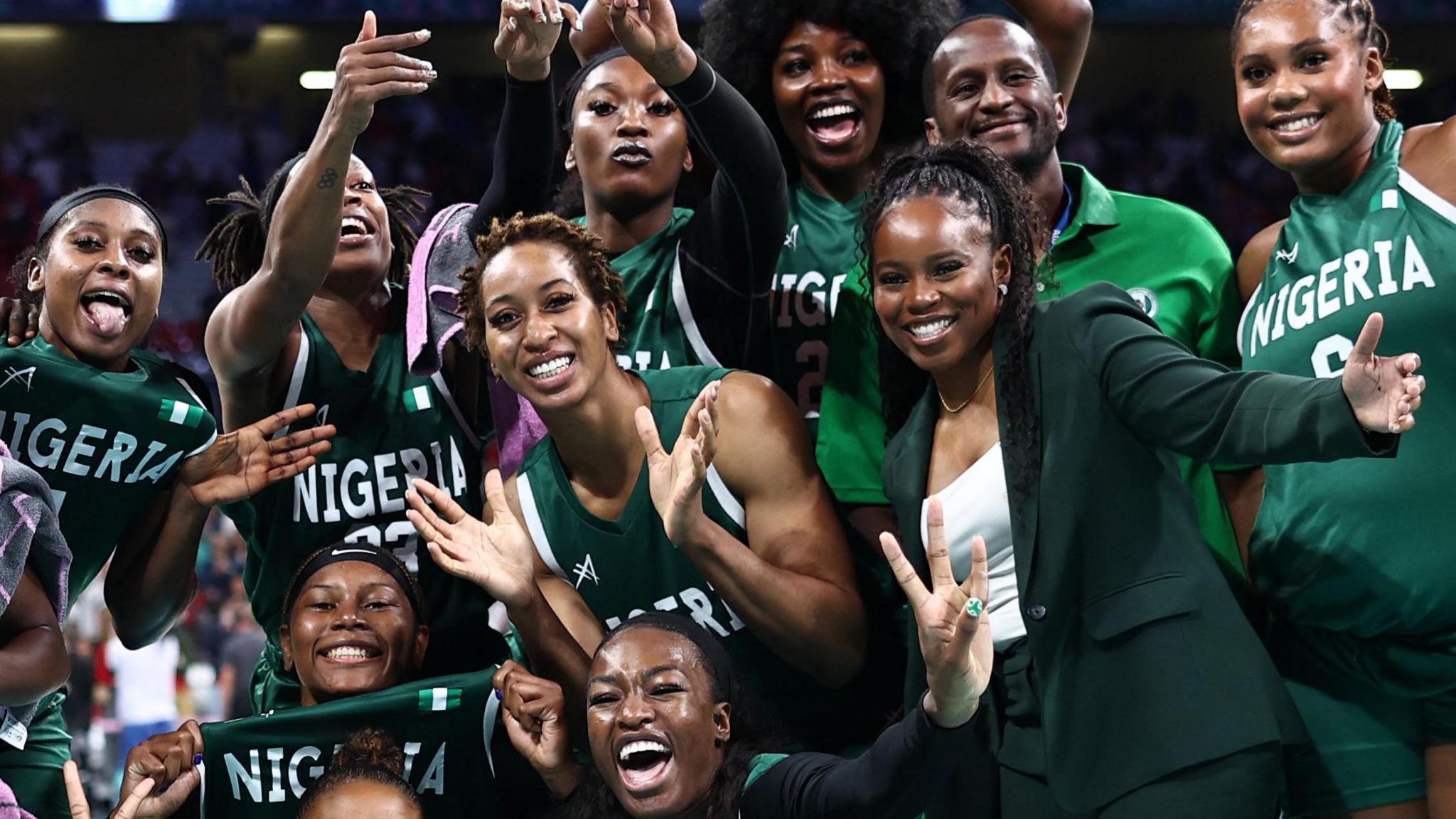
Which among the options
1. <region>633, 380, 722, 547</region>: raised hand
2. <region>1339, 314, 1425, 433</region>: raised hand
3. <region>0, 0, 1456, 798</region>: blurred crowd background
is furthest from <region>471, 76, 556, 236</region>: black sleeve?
<region>0, 0, 1456, 798</region>: blurred crowd background

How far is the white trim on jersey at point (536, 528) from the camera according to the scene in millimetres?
3268

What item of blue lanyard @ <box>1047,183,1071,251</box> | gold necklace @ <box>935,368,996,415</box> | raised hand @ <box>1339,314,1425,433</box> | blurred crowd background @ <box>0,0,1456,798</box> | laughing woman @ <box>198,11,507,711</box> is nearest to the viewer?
raised hand @ <box>1339,314,1425,433</box>

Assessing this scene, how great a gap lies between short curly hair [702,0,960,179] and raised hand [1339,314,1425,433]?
1910 millimetres

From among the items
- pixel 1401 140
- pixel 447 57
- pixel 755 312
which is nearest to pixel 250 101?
pixel 447 57

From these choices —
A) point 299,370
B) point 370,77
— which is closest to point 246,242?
point 299,370

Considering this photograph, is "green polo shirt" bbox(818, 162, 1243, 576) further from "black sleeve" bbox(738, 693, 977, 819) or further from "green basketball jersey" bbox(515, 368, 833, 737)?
"black sleeve" bbox(738, 693, 977, 819)

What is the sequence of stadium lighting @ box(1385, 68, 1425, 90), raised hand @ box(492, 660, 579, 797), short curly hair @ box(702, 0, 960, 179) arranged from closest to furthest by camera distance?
raised hand @ box(492, 660, 579, 797)
short curly hair @ box(702, 0, 960, 179)
stadium lighting @ box(1385, 68, 1425, 90)

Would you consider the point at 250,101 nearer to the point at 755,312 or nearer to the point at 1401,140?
the point at 755,312

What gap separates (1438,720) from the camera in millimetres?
2635

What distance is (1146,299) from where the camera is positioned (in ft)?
10.3

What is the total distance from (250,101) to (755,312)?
11.5m

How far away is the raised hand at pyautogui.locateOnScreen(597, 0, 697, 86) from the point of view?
3004mm

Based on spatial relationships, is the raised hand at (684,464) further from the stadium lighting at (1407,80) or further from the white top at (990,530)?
the stadium lighting at (1407,80)

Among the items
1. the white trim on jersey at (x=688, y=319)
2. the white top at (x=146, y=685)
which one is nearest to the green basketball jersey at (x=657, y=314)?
the white trim on jersey at (x=688, y=319)
